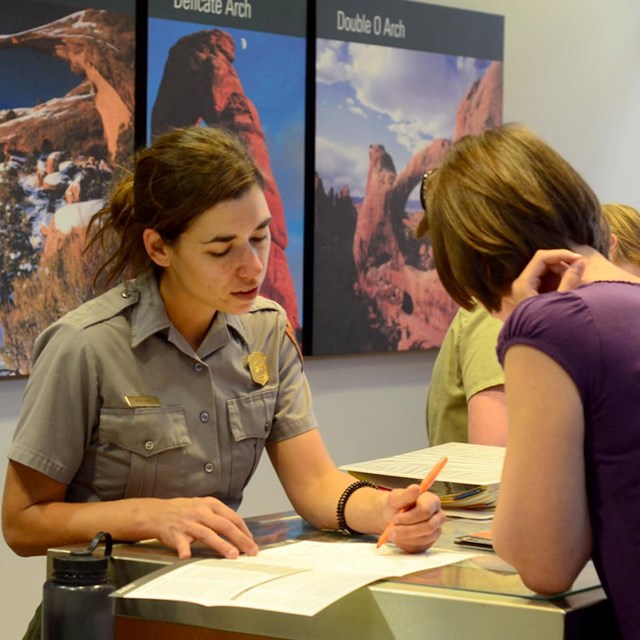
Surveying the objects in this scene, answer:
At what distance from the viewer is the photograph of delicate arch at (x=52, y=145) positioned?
336 cm

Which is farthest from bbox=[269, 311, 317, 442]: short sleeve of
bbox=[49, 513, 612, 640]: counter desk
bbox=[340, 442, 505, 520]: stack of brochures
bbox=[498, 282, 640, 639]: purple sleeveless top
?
bbox=[498, 282, 640, 639]: purple sleeveless top

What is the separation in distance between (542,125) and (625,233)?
196 centimetres

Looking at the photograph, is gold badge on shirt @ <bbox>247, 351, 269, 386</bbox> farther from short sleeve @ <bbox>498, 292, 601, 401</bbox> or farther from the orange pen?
short sleeve @ <bbox>498, 292, 601, 401</bbox>

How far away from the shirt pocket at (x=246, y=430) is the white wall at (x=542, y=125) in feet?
6.17

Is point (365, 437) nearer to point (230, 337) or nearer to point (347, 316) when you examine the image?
point (347, 316)

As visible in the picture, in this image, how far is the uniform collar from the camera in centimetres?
210

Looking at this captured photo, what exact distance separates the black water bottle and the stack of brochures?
63 centimetres

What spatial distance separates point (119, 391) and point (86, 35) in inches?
70.4

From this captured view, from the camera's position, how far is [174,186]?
82.2 inches

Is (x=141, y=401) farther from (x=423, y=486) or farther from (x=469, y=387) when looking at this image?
(x=469, y=387)

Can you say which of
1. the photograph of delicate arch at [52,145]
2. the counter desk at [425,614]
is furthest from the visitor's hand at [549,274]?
the photograph of delicate arch at [52,145]

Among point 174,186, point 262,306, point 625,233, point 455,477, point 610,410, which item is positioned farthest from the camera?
point 625,233

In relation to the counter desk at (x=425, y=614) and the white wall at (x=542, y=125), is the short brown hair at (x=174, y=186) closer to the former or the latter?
the counter desk at (x=425, y=614)

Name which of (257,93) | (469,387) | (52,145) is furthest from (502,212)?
Answer: (257,93)
